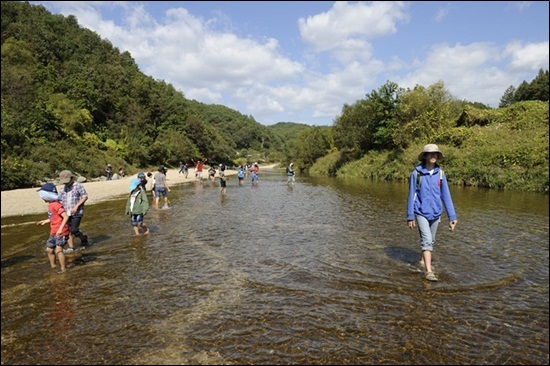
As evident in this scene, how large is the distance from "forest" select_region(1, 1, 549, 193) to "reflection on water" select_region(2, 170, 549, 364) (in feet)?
8.26

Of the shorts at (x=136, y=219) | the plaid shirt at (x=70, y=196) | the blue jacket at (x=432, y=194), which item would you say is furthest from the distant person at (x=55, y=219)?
the blue jacket at (x=432, y=194)

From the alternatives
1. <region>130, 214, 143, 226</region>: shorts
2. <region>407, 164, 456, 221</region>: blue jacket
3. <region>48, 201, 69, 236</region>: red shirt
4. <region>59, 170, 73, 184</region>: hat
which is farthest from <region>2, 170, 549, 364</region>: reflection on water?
<region>59, 170, 73, 184</region>: hat

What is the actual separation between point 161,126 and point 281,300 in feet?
297

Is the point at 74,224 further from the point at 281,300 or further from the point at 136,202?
the point at 281,300

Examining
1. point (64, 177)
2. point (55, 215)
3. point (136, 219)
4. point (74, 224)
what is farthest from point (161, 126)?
point (55, 215)

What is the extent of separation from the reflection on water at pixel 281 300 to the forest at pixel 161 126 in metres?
2.52

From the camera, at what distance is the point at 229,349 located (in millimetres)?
4543

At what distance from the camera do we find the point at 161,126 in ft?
293

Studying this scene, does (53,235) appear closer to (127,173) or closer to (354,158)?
(127,173)

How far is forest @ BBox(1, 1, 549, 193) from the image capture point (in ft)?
50.3

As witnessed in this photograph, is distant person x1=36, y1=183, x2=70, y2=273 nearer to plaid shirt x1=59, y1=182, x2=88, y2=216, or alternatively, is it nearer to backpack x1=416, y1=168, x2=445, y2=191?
plaid shirt x1=59, y1=182, x2=88, y2=216

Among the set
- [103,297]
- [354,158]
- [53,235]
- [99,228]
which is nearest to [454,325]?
[103,297]

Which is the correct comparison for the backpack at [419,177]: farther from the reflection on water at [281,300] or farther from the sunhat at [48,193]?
the sunhat at [48,193]

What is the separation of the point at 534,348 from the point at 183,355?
4.66 metres
